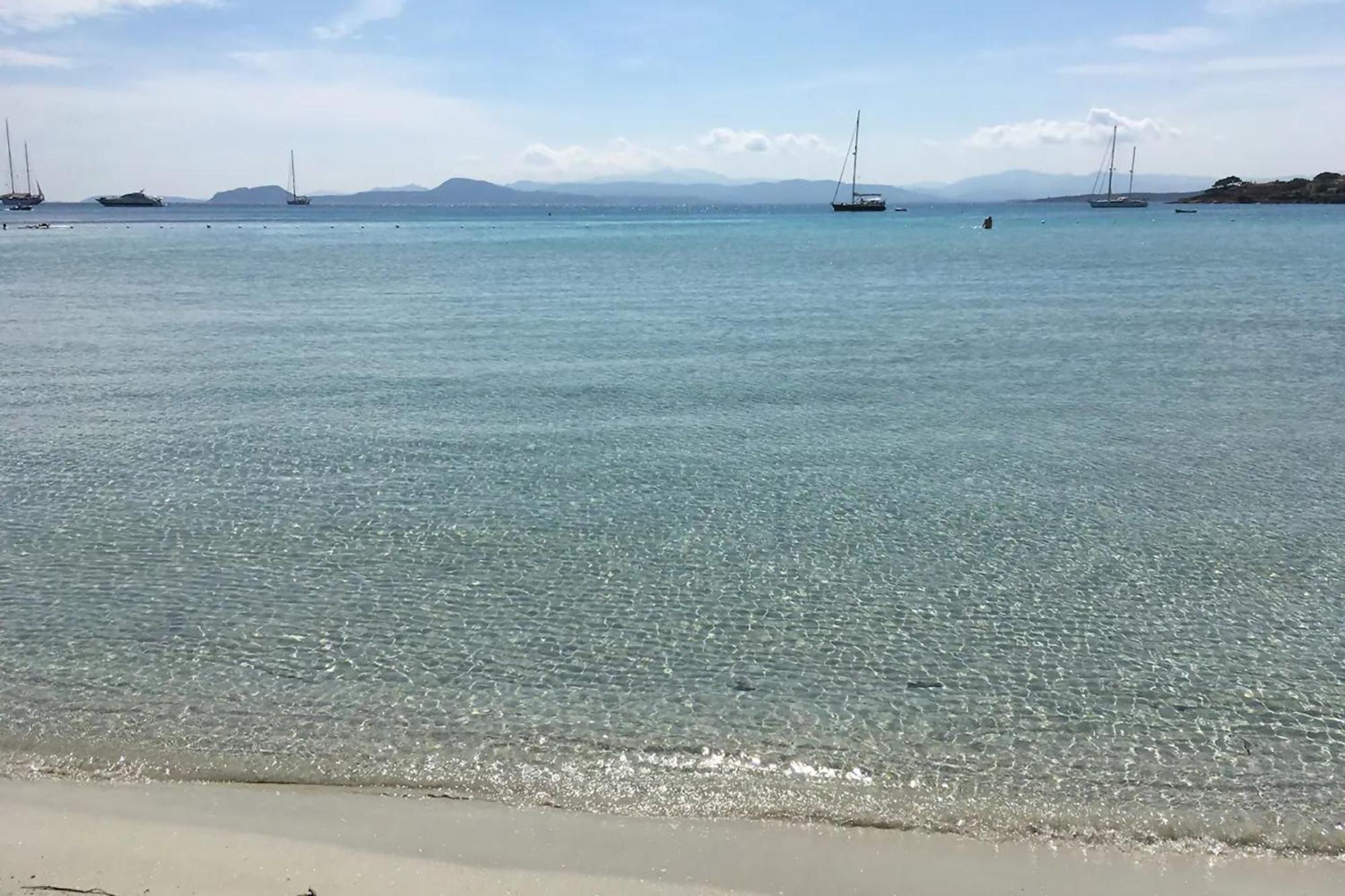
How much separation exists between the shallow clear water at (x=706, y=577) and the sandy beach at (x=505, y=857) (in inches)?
9.8

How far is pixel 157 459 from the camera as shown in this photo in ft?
44.3

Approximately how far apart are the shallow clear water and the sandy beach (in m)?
0.25

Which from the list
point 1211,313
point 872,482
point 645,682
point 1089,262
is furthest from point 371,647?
point 1089,262

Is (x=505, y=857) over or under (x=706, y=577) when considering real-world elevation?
under

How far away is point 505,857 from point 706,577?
4.42m

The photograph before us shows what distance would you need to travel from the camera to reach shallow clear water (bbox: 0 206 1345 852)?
6473mm

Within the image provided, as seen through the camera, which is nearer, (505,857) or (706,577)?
(505,857)

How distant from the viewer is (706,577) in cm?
955

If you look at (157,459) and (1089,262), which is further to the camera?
(1089,262)

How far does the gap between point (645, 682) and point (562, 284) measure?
35.4m

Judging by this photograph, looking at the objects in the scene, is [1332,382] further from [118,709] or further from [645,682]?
[118,709]

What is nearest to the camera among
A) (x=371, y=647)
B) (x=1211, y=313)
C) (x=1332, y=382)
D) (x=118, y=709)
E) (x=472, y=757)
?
(x=472, y=757)

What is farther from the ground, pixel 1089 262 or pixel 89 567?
pixel 1089 262

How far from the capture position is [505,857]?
5469 mm
